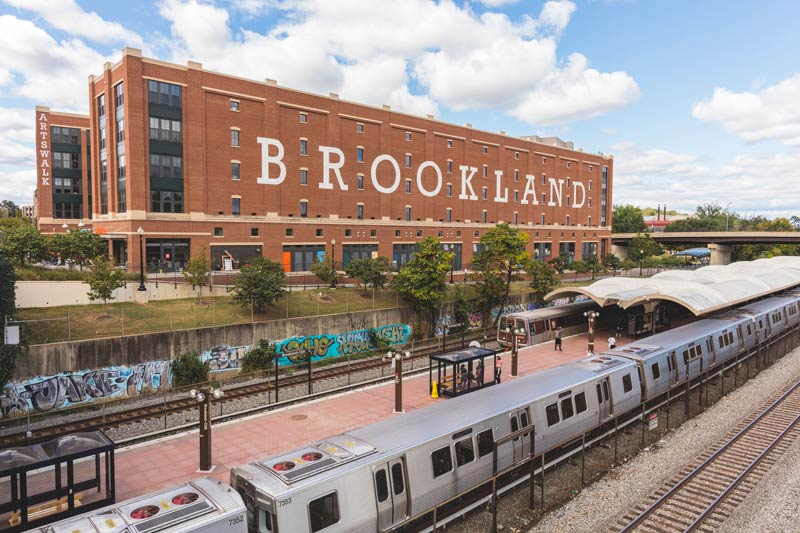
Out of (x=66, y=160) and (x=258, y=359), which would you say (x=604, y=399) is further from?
(x=66, y=160)

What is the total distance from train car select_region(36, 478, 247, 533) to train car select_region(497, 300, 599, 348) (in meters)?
27.1

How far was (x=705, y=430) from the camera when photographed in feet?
68.4

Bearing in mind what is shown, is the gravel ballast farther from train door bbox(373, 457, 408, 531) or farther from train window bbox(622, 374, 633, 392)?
train door bbox(373, 457, 408, 531)

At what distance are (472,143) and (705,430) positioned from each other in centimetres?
5696

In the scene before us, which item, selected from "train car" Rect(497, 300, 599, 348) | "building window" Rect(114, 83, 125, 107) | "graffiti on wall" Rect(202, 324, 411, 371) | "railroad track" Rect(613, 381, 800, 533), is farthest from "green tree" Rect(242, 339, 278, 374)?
"building window" Rect(114, 83, 125, 107)

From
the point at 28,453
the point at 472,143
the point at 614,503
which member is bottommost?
the point at 614,503

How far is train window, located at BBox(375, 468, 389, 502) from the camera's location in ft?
39.5

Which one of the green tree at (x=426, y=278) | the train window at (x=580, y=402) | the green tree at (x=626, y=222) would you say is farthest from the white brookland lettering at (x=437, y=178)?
the green tree at (x=626, y=222)

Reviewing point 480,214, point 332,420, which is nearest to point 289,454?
point 332,420

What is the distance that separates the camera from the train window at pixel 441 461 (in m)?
13.4

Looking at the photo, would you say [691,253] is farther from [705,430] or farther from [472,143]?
[705,430]

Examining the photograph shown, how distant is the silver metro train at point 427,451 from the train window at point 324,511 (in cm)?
2

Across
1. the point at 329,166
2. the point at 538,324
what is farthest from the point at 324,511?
the point at 329,166

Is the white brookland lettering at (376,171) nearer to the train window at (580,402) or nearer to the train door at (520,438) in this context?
the train window at (580,402)
